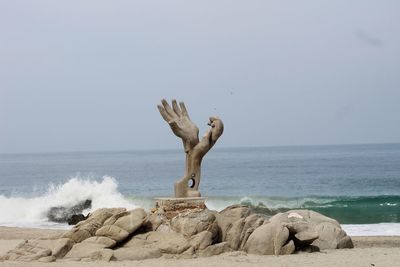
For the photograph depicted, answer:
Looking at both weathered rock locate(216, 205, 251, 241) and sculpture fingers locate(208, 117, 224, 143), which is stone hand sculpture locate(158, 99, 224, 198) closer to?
sculpture fingers locate(208, 117, 224, 143)

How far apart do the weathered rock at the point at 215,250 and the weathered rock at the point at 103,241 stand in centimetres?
197

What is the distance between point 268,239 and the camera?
16344 mm

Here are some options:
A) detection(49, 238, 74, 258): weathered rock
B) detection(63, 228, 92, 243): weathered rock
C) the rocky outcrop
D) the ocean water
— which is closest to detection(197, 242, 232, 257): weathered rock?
the rocky outcrop

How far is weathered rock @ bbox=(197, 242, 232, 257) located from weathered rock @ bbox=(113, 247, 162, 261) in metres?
0.95

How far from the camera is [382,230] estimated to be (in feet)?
87.4

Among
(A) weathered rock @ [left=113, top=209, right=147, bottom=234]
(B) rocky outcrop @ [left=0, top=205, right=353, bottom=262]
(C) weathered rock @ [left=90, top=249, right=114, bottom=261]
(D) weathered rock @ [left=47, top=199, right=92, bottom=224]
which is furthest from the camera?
(D) weathered rock @ [left=47, top=199, right=92, bottom=224]

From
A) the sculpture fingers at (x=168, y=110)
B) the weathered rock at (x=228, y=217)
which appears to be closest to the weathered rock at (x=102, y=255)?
the weathered rock at (x=228, y=217)

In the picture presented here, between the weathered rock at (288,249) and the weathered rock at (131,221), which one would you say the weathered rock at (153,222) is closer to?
the weathered rock at (131,221)

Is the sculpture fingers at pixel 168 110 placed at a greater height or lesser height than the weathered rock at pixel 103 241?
greater

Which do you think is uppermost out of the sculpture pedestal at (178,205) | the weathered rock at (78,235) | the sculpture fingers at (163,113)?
the sculpture fingers at (163,113)

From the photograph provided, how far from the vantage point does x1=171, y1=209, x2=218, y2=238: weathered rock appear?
16.4 m

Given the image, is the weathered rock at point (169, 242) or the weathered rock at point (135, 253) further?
the weathered rock at point (169, 242)

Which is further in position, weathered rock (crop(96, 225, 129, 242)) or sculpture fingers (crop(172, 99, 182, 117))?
sculpture fingers (crop(172, 99, 182, 117))

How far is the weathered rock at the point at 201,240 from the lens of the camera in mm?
15965
